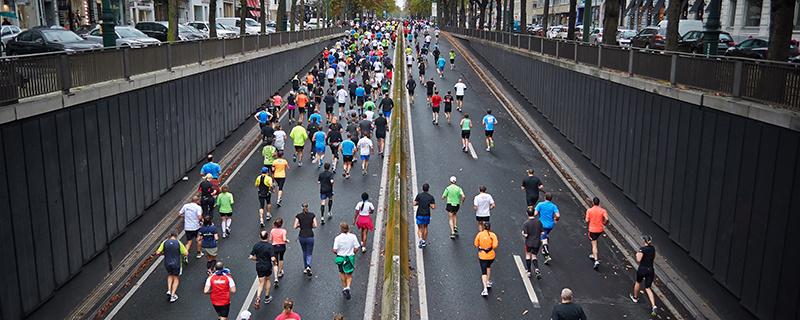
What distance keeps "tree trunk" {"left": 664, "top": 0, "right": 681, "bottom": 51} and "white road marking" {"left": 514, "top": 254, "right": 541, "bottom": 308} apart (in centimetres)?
1084

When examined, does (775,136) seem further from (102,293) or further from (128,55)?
(128,55)

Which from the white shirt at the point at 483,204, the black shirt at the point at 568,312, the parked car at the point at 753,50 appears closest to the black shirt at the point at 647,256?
the black shirt at the point at 568,312

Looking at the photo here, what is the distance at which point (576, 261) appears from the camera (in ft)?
56.3

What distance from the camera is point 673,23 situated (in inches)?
931

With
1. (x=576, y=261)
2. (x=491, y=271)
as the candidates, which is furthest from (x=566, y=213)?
(x=491, y=271)

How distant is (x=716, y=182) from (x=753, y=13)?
124 ft

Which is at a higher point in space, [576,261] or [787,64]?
[787,64]

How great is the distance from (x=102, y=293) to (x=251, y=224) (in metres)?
5.14

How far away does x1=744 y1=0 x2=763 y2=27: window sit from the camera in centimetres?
4561

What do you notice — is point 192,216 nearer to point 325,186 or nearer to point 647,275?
point 325,186

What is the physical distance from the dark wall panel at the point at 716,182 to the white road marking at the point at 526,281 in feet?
11.5

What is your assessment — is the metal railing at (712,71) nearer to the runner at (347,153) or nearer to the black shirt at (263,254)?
the runner at (347,153)

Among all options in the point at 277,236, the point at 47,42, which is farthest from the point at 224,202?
the point at 47,42

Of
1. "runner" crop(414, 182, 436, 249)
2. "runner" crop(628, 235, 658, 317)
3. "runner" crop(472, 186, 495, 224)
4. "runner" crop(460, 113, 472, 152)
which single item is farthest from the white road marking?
"runner" crop(460, 113, 472, 152)
